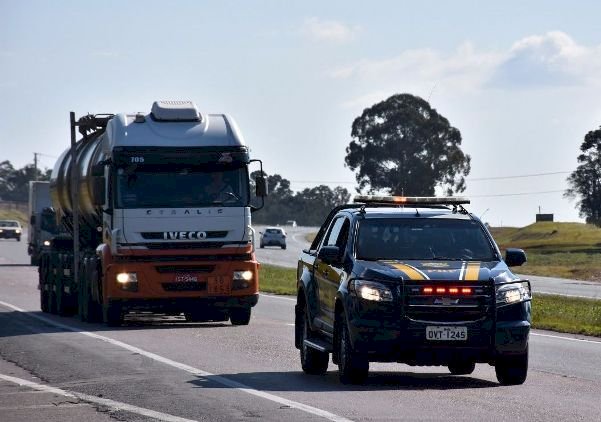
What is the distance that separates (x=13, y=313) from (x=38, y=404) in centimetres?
1677

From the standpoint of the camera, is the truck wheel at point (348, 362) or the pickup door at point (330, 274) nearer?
the truck wheel at point (348, 362)

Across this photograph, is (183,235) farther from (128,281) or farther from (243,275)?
(243,275)

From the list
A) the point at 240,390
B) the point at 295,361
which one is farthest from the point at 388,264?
the point at 295,361

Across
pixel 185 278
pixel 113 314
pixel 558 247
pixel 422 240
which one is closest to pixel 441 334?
pixel 422 240

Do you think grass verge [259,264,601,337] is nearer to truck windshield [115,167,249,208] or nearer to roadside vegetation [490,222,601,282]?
truck windshield [115,167,249,208]

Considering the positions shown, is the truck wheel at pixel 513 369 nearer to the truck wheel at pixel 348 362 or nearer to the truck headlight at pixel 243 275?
the truck wheel at pixel 348 362

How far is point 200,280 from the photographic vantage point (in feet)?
83.7

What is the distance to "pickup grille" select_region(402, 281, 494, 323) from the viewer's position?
1496 centimetres

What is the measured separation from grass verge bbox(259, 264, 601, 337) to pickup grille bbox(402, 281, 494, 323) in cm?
1047

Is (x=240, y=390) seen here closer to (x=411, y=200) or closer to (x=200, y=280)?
(x=411, y=200)

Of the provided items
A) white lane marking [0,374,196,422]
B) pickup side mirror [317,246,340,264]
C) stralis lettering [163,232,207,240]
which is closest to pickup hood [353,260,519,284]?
pickup side mirror [317,246,340,264]

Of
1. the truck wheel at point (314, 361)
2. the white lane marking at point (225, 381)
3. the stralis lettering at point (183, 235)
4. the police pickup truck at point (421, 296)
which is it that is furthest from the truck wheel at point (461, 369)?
the stralis lettering at point (183, 235)

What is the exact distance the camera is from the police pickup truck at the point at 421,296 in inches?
588

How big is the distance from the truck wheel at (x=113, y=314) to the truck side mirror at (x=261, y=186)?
291cm
